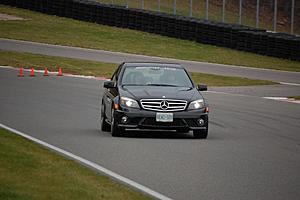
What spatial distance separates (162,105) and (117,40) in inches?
1306

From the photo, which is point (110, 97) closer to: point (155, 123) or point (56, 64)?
point (155, 123)

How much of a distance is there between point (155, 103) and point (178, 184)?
5.79m

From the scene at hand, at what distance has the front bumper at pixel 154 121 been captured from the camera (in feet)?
58.6

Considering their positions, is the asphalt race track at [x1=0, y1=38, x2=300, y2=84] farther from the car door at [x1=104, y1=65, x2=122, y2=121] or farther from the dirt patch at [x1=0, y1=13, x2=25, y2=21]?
the car door at [x1=104, y1=65, x2=122, y2=121]

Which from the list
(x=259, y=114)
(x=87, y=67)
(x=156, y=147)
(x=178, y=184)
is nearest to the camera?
(x=178, y=184)

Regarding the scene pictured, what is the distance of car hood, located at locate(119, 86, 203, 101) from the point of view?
59.6 ft

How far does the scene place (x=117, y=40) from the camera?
5100 cm

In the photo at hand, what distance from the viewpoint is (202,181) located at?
41.5 ft

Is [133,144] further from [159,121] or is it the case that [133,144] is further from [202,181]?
[202,181]

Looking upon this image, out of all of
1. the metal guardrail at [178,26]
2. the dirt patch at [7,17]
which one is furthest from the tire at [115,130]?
the dirt patch at [7,17]

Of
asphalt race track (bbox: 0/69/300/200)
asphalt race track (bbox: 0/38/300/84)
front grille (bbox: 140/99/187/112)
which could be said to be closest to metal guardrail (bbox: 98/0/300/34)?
asphalt race track (bbox: 0/38/300/84)

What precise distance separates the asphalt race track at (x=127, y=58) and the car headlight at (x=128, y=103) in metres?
20.2

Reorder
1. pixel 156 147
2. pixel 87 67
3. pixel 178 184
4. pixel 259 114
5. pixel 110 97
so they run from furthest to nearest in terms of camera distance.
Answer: pixel 87 67 → pixel 259 114 → pixel 110 97 → pixel 156 147 → pixel 178 184

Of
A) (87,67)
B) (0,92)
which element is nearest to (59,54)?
(87,67)
